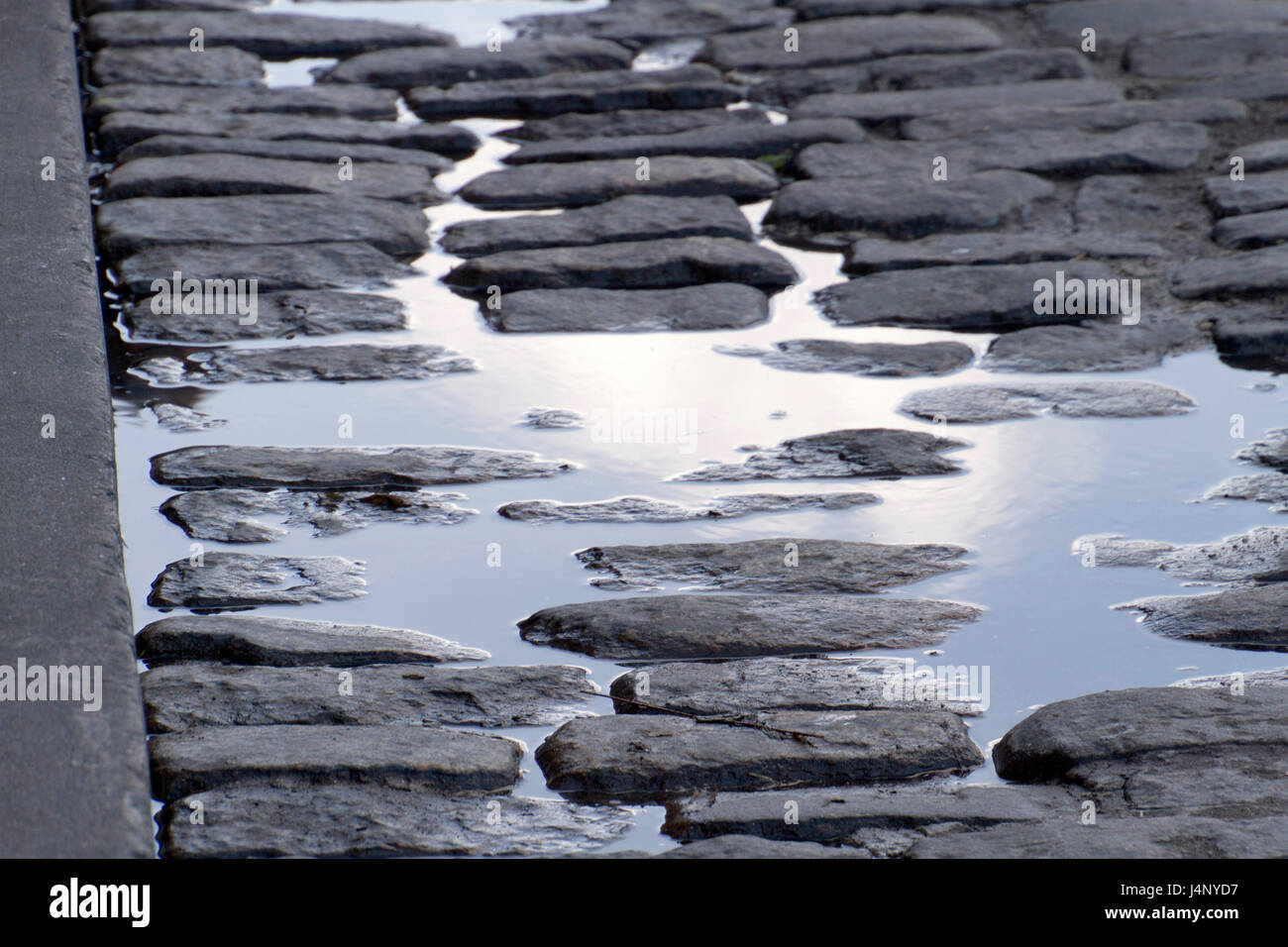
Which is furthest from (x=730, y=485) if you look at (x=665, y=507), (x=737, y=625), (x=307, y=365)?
(x=307, y=365)

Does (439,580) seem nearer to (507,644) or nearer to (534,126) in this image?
(507,644)

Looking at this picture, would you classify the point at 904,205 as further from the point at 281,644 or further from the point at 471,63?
the point at 281,644

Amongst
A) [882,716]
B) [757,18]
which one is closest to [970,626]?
[882,716]

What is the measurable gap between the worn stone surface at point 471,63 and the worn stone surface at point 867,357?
226 centimetres

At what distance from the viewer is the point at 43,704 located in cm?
179

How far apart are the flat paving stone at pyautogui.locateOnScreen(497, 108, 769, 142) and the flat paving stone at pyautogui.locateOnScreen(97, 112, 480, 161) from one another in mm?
205

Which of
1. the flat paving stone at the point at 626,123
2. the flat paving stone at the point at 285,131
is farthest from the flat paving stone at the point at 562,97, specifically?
the flat paving stone at the point at 285,131

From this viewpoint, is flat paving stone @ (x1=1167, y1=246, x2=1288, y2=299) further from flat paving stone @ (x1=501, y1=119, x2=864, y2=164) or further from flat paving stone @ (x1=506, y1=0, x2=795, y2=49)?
flat paving stone @ (x1=506, y1=0, x2=795, y2=49)

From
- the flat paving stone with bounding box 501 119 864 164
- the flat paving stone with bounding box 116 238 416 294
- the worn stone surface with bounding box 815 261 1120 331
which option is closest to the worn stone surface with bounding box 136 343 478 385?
the flat paving stone with bounding box 116 238 416 294

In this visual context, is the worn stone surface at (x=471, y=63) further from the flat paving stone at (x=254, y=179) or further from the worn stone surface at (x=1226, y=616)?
the worn stone surface at (x=1226, y=616)

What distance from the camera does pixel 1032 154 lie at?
451cm

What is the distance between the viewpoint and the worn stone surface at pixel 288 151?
4.39 metres
